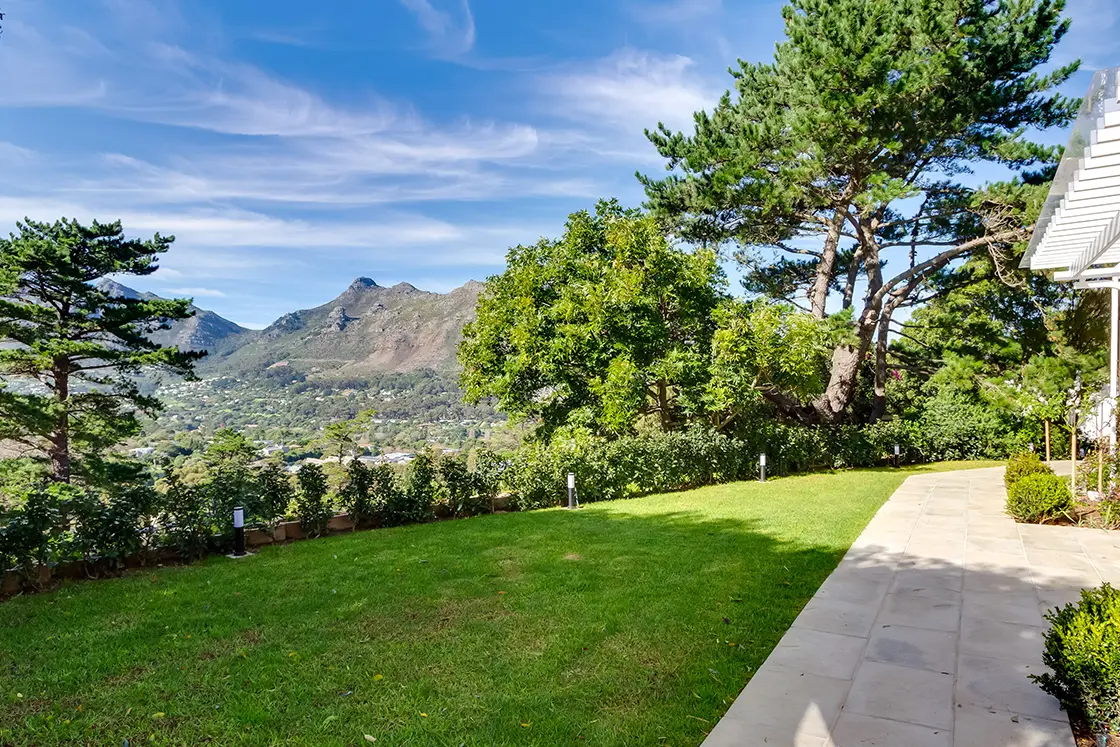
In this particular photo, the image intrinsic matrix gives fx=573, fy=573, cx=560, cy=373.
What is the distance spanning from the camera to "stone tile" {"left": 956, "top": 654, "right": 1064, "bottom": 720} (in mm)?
3328

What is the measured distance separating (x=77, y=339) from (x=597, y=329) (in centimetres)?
1177

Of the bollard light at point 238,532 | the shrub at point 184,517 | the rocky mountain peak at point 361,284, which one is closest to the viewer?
the shrub at point 184,517

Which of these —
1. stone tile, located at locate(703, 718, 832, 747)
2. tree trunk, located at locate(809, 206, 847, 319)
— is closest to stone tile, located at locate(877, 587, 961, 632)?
stone tile, located at locate(703, 718, 832, 747)

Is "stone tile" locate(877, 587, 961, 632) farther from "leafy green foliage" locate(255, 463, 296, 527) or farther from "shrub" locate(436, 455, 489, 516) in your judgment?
"leafy green foliage" locate(255, 463, 296, 527)

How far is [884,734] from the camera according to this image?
10.2ft

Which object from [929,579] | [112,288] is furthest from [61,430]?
[929,579]

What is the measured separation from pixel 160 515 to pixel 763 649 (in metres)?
7.13

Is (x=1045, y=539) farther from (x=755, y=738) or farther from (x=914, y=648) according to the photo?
(x=755, y=738)

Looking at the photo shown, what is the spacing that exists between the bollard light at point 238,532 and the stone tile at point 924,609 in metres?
7.36

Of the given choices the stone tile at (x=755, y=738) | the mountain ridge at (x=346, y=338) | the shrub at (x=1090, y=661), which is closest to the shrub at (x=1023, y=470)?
the shrub at (x=1090, y=661)

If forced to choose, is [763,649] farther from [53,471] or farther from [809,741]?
[53,471]

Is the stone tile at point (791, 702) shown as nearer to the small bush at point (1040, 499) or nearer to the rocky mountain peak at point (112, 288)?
the small bush at point (1040, 499)

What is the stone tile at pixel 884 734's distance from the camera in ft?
9.87

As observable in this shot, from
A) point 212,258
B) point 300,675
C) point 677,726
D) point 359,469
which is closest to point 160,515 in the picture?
point 359,469
